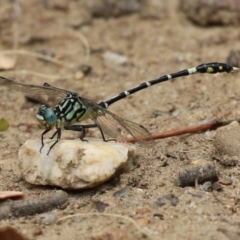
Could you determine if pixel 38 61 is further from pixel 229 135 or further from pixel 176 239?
pixel 176 239

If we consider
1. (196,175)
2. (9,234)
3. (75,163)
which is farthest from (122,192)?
(9,234)

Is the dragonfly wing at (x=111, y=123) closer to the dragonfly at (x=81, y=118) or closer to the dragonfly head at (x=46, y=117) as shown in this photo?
the dragonfly at (x=81, y=118)

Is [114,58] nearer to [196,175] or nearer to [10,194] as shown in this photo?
[196,175]

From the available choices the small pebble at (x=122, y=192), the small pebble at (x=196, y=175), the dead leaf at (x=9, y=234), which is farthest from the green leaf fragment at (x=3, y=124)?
the dead leaf at (x=9, y=234)

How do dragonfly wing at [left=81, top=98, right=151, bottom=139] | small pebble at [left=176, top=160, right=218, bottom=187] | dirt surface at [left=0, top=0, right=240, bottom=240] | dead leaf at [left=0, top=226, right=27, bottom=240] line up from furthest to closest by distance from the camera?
1. dragonfly wing at [left=81, top=98, right=151, bottom=139]
2. small pebble at [left=176, top=160, right=218, bottom=187]
3. dirt surface at [left=0, top=0, right=240, bottom=240]
4. dead leaf at [left=0, top=226, right=27, bottom=240]

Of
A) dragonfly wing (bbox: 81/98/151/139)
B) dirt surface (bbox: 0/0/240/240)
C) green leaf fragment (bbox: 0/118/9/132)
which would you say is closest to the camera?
dirt surface (bbox: 0/0/240/240)

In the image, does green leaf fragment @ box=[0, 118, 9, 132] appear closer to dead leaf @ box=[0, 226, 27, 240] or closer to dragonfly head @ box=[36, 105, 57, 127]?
dragonfly head @ box=[36, 105, 57, 127]

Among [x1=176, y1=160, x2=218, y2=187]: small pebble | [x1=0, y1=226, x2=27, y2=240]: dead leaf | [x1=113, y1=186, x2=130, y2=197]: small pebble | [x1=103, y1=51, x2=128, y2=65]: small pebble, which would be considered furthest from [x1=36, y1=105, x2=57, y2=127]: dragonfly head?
[x1=103, y1=51, x2=128, y2=65]: small pebble
